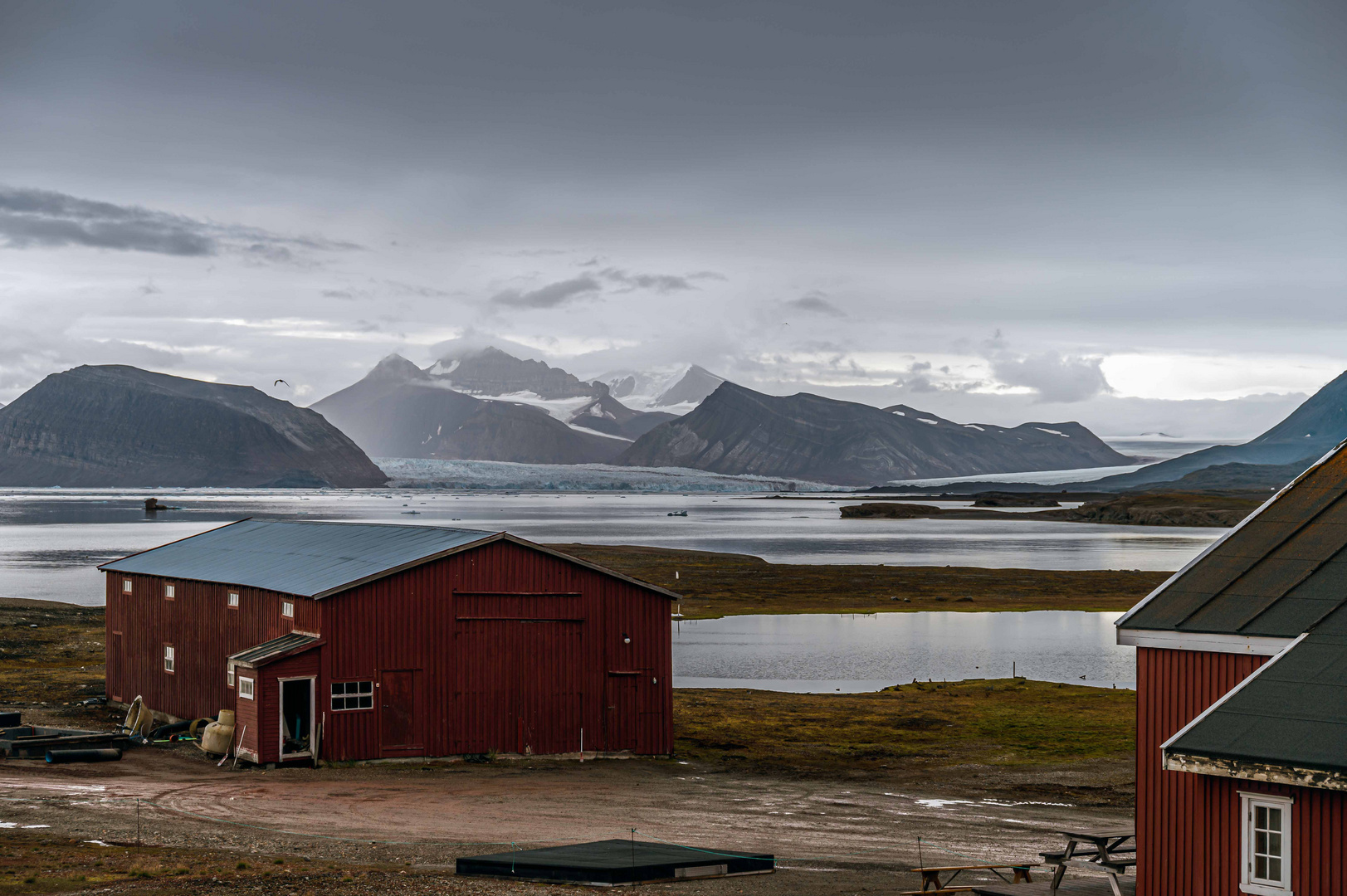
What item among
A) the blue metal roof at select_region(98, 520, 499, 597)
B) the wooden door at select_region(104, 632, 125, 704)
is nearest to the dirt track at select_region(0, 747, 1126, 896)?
the blue metal roof at select_region(98, 520, 499, 597)

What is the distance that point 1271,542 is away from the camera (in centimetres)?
1577

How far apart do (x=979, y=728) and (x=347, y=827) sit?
71.0 feet

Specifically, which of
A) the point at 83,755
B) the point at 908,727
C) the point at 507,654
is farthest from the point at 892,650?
the point at 83,755

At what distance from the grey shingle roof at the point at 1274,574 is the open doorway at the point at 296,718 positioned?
1983 cm

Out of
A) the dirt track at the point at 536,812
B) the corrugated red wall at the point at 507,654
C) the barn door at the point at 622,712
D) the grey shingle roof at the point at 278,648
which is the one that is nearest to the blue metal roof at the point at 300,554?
the corrugated red wall at the point at 507,654

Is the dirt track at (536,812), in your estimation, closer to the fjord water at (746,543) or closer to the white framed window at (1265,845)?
the white framed window at (1265,845)

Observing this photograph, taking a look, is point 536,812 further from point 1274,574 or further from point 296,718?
point 1274,574

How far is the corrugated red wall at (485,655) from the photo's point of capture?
29.6 metres

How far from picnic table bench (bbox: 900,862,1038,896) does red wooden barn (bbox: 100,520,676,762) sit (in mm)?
13854

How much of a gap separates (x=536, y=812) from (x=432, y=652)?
7.32m

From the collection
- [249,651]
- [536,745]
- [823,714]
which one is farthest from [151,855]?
[823,714]

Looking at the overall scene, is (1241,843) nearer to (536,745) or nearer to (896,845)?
(896,845)

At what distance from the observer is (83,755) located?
29.5m

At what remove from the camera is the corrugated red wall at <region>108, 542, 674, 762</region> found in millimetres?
29562
